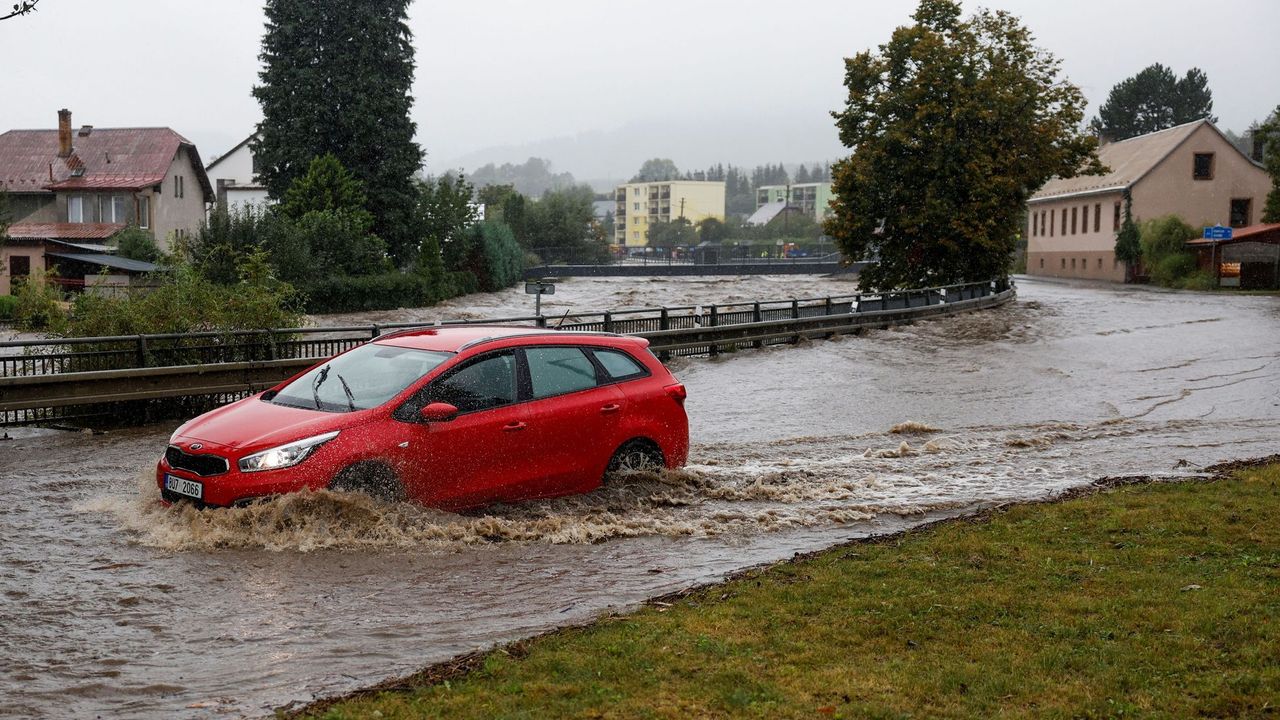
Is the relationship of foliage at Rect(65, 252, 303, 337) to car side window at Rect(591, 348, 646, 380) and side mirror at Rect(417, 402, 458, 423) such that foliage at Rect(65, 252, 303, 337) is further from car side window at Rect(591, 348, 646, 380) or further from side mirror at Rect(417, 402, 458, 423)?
side mirror at Rect(417, 402, 458, 423)

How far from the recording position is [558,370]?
35.1ft

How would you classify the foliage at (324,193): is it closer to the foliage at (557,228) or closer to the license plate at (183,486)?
the foliage at (557,228)

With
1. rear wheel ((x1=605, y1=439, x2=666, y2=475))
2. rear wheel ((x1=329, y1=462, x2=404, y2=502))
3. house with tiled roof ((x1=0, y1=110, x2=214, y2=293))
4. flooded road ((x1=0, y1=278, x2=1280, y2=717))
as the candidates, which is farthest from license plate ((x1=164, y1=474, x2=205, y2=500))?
house with tiled roof ((x1=0, y1=110, x2=214, y2=293))

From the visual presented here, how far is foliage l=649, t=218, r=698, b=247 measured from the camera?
17425 cm

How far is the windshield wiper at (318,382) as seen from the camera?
10.2 m

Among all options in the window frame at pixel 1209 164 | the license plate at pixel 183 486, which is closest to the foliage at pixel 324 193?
the window frame at pixel 1209 164

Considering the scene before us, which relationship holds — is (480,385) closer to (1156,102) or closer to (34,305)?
(34,305)

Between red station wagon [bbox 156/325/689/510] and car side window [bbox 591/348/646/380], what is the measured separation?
0.01 m

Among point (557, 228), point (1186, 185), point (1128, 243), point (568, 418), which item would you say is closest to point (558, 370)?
point (568, 418)

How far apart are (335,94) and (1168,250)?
147 ft

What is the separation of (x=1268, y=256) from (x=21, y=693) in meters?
65.2

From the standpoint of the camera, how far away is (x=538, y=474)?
10.4m

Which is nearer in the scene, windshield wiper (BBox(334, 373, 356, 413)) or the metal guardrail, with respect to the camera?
windshield wiper (BBox(334, 373, 356, 413))

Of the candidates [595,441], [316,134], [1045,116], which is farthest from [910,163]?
[595,441]
